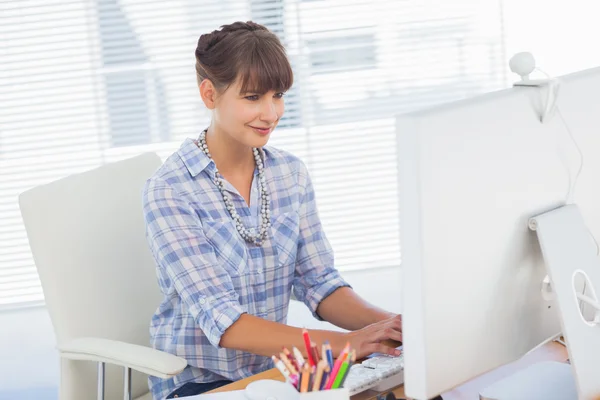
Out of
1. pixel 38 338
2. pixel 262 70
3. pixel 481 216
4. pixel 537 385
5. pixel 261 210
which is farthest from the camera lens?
pixel 38 338

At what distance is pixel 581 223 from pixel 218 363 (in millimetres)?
830

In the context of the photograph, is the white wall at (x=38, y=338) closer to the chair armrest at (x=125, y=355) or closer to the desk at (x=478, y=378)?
the chair armrest at (x=125, y=355)

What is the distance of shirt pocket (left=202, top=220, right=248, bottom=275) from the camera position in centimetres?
172

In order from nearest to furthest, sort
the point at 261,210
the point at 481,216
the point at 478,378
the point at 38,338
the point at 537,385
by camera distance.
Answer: the point at 481,216 < the point at 537,385 < the point at 478,378 < the point at 261,210 < the point at 38,338

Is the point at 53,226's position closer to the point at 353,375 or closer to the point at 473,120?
the point at 353,375

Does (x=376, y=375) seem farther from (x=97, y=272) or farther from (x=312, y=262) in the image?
(x=97, y=272)

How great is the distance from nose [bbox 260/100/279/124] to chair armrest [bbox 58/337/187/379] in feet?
1.56

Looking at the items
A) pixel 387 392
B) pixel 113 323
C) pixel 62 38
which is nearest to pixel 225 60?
pixel 113 323

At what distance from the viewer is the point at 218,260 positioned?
5.64ft

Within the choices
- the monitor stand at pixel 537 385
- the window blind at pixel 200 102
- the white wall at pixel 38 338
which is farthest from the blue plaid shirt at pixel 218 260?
the window blind at pixel 200 102

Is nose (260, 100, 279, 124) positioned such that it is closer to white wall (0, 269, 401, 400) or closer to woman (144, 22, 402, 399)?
woman (144, 22, 402, 399)

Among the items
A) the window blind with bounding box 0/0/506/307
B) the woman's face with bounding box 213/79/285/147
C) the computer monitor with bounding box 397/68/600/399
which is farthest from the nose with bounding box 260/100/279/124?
the window blind with bounding box 0/0/506/307

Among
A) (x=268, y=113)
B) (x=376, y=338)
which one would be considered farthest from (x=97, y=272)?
(x=376, y=338)

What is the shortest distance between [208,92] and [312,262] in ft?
1.34
